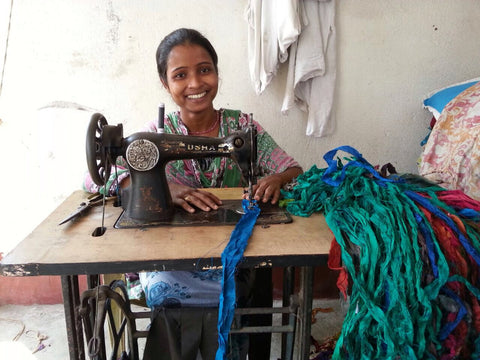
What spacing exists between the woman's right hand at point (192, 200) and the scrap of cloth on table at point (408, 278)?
45 cm

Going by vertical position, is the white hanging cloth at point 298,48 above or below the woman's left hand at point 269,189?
above

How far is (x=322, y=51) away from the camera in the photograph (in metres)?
2.17

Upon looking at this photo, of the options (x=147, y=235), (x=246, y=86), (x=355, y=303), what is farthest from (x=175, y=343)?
(x=246, y=86)

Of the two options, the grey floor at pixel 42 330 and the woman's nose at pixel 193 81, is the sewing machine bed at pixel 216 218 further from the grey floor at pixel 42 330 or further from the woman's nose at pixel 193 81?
the grey floor at pixel 42 330

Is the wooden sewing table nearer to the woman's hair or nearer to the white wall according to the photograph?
the woman's hair

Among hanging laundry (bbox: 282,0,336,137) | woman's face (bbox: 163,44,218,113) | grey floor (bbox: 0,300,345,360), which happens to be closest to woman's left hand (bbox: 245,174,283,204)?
woman's face (bbox: 163,44,218,113)

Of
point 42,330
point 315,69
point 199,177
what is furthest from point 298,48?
point 42,330

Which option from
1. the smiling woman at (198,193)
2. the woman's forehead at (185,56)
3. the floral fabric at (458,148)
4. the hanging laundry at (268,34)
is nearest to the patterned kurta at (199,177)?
the smiling woman at (198,193)

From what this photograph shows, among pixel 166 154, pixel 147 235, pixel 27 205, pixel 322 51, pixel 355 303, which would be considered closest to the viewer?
pixel 355 303

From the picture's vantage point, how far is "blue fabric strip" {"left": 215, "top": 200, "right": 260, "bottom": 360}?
39.6 inches

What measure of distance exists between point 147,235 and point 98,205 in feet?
1.25

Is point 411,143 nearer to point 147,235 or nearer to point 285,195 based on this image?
point 285,195

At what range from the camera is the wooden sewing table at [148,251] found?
0.99m

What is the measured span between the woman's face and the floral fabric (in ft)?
3.65
